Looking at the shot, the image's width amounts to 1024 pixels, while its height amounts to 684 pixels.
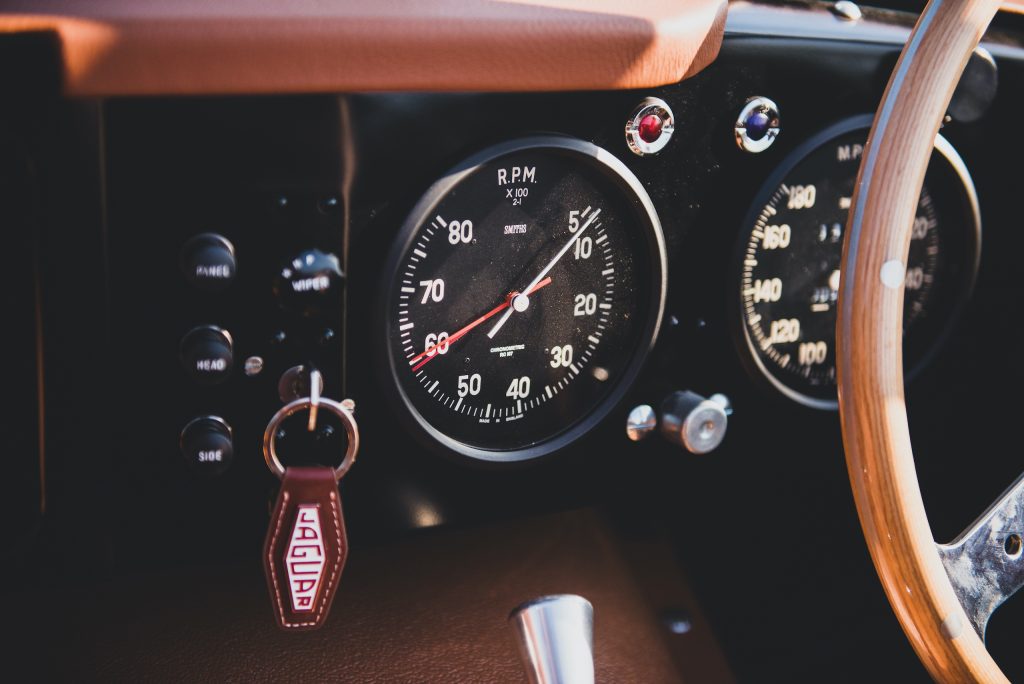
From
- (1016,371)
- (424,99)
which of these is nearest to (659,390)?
(424,99)

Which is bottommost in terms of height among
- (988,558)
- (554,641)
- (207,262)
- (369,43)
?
(554,641)

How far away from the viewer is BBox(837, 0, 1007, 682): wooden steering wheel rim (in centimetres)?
100

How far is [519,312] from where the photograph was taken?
1312 millimetres

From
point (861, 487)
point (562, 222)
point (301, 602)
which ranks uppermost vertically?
point (562, 222)

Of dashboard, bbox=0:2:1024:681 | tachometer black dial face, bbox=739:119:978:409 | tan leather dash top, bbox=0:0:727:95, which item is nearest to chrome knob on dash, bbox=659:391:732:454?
dashboard, bbox=0:2:1024:681

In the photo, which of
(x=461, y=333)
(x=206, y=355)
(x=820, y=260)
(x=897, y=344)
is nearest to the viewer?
(x=897, y=344)

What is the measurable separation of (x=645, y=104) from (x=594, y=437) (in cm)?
46

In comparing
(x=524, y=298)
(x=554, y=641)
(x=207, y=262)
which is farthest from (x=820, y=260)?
(x=207, y=262)

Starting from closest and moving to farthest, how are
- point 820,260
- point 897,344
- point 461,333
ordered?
point 897,344
point 461,333
point 820,260

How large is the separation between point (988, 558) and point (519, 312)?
2.06 ft

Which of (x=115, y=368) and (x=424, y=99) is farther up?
(x=424, y=99)

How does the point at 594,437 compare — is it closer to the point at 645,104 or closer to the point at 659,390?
the point at 659,390

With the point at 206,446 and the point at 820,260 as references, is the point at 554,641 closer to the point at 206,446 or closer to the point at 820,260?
the point at 206,446

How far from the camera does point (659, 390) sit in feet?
4.72
